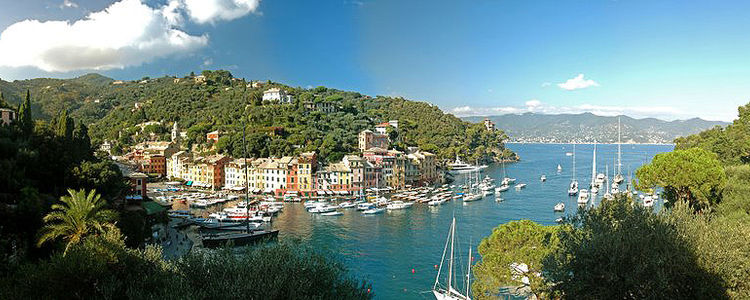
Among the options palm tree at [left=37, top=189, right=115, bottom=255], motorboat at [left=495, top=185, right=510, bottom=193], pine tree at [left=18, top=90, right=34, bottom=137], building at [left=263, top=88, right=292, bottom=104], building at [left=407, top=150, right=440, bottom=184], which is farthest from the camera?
building at [left=263, top=88, right=292, bottom=104]

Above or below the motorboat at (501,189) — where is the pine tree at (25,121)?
above

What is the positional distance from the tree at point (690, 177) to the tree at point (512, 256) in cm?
733

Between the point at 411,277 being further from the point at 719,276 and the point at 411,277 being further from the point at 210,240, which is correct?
the point at 719,276

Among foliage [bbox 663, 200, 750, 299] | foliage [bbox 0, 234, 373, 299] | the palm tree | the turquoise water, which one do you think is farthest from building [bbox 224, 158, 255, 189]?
foliage [bbox 663, 200, 750, 299]

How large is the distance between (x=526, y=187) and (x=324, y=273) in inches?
1754

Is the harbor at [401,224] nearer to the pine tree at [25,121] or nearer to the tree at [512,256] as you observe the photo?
the tree at [512,256]

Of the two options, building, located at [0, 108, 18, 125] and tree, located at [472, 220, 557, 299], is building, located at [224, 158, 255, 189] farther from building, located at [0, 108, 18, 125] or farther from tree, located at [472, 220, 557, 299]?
tree, located at [472, 220, 557, 299]

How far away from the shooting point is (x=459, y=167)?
67.4 metres

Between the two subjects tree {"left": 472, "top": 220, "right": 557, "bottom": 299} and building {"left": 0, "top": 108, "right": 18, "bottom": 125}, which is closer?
tree {"left": 472, "top": 220, "right": 557, "bottom": 299}

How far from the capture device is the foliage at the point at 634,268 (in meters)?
7.24

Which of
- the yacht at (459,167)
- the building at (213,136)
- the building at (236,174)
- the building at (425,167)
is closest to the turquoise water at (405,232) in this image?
the building at (236,174)

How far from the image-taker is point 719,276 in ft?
24.4

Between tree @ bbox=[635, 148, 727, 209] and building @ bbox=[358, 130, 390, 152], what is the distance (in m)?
40.7

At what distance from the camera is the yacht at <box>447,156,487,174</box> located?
6419 centimetres
